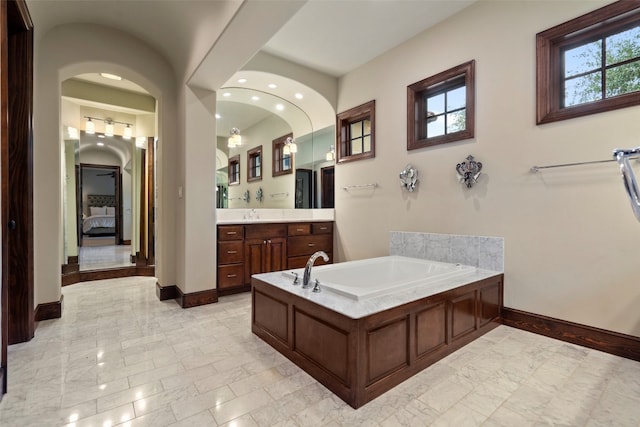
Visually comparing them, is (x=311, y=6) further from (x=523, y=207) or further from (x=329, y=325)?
(x=329, y=325)

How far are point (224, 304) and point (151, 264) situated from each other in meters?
2.06

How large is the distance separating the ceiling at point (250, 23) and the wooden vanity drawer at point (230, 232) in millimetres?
1630

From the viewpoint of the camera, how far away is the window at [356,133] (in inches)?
155

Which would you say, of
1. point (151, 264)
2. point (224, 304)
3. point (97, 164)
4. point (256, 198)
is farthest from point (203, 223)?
point (97, 164)

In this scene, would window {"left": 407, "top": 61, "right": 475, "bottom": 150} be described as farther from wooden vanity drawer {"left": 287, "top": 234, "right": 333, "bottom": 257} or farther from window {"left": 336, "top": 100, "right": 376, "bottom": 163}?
wooden vanity drawer {"left": 287, "top": 234, "right": 333, "bottom": 257}

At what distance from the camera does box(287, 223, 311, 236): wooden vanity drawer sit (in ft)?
13.1

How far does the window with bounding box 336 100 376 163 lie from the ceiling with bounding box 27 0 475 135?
0.68 m

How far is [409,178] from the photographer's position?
11.3ft

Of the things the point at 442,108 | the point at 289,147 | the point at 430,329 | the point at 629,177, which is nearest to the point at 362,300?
the point at 430,329

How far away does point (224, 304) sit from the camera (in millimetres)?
3234

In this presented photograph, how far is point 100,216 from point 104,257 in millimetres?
596

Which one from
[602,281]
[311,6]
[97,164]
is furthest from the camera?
[97,164]

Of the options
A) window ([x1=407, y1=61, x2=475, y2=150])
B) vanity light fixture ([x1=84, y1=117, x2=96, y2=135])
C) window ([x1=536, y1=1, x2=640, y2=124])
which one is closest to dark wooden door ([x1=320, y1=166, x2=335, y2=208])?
window ([x1=407, y1=61, x2=475, y2=150])

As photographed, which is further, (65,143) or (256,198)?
(256,198)
